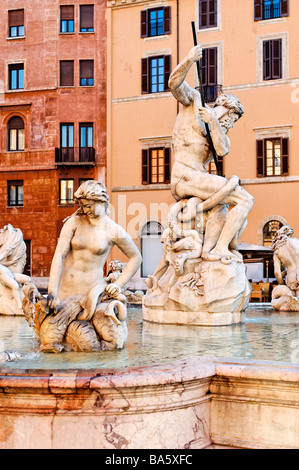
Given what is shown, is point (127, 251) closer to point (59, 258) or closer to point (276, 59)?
point (59, 258)

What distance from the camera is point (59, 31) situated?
28750 millimetres

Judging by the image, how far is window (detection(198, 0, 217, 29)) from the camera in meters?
26.4

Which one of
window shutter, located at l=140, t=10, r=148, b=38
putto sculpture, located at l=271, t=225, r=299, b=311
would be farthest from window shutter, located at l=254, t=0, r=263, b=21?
putto sculpture, located at l=271, t=225, r=299, b=311

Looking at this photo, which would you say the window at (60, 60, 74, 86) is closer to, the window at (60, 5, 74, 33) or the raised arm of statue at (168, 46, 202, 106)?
the window at (60, 5, 74, 33)

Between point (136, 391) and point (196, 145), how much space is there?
159 inches

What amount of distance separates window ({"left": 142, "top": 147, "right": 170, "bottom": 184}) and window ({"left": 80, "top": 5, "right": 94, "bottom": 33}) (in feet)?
22.0

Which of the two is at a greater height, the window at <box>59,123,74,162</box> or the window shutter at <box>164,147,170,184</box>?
the window at <box>59,123,74,162</box>

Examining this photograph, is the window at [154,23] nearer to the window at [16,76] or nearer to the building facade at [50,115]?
the building facade at [50,115]

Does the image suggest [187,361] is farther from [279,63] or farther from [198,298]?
[279,63]

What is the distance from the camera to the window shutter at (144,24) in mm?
27672

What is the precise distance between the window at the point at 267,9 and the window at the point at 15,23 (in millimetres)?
11296

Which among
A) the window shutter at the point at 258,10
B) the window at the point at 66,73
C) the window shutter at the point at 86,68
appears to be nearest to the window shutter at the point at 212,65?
the window shutter at the point at 258,10

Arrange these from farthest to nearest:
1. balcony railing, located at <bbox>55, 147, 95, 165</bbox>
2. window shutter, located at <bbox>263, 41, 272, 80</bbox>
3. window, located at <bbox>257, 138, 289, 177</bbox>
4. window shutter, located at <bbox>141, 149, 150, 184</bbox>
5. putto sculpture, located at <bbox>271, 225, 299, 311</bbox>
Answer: balcony railing, located at <bbox>55, 147, 95, 165</bbox>, window shutter, located at <bbox>141, 149, 150, 184</bbox>, window shutter, located at <bbox>263, 41, 272, 80</bbox>, window, located at <bbox>257, 138, 289, 177</bbox>, putto sculpture, located at <bbox>271, 225, 299, 311</bbox>
